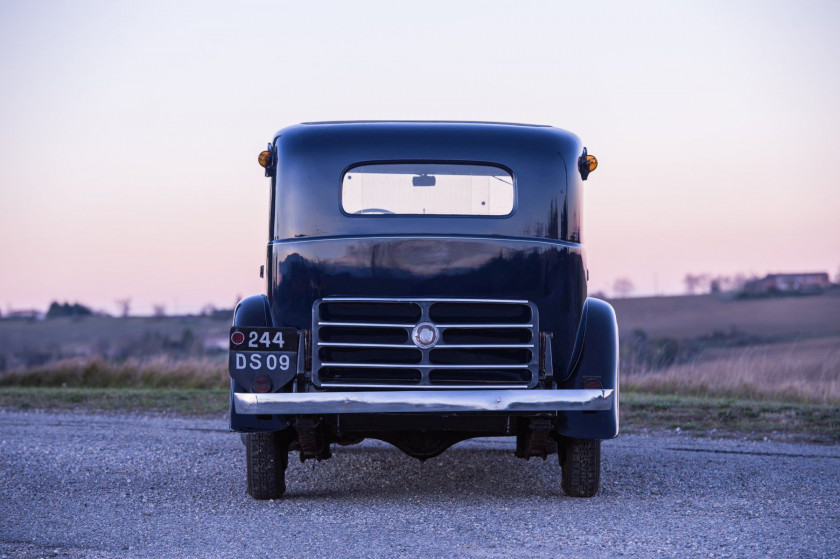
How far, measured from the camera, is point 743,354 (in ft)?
54.7

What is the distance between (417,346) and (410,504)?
1127 millimetres

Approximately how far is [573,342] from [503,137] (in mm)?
1482

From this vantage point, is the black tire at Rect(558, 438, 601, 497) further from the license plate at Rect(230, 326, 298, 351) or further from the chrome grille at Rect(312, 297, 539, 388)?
the license plate at Rect(230, 326, 298, 351)

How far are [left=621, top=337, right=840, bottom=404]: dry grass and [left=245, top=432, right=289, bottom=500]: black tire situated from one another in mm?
10059

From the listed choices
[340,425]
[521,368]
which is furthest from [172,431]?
[521,368]

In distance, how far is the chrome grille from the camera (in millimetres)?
6074

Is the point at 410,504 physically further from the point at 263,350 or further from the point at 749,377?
the point at 749,377

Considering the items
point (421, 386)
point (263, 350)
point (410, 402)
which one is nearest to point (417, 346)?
point (421, 386)

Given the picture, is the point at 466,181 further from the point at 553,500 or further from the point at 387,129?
the point at 553,500

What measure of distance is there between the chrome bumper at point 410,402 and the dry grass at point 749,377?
961cm

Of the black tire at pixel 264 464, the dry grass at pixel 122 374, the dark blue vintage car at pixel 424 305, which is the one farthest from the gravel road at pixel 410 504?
the dry grass at pixel 122 374

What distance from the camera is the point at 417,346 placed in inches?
238

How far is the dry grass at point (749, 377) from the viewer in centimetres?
1468

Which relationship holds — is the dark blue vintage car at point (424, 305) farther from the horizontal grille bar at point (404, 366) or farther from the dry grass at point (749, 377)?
the dry grass at point (749, 377)
